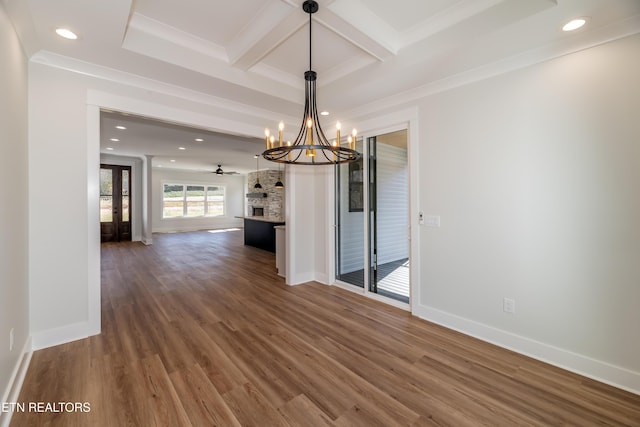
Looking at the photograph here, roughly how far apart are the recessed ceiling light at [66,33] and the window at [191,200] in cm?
1055

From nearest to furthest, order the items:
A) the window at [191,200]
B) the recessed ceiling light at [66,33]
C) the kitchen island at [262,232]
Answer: the recessed ceiling light at [66,33]
the kitchen island at [262,232]
the window at [191,200]

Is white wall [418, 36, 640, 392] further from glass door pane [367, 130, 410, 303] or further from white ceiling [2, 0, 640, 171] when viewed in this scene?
glass door pane [367, 130, 410, 303]

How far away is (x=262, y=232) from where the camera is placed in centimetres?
761

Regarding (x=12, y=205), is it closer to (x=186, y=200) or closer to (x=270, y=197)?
(x=270, y=197)

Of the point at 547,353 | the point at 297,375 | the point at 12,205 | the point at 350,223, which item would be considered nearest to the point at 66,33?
the point at 12,205

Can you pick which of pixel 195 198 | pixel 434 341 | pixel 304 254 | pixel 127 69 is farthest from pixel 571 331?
pixel 195 198

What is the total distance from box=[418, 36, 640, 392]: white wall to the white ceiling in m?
0.26

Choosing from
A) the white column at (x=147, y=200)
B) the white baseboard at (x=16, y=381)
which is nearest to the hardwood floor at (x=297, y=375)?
the white baseboard at (x=16, y=381)

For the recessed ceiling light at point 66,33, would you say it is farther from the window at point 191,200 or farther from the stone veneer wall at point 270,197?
the window at point 191,200

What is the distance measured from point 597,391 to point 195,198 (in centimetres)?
1323

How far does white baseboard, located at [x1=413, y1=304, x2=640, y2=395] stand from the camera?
1.97 meters

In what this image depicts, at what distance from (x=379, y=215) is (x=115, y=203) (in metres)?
8.79

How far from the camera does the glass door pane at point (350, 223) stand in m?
4.10

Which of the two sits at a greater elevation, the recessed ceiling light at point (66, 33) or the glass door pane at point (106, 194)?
the recessed ceiling light at point (66, 33)
